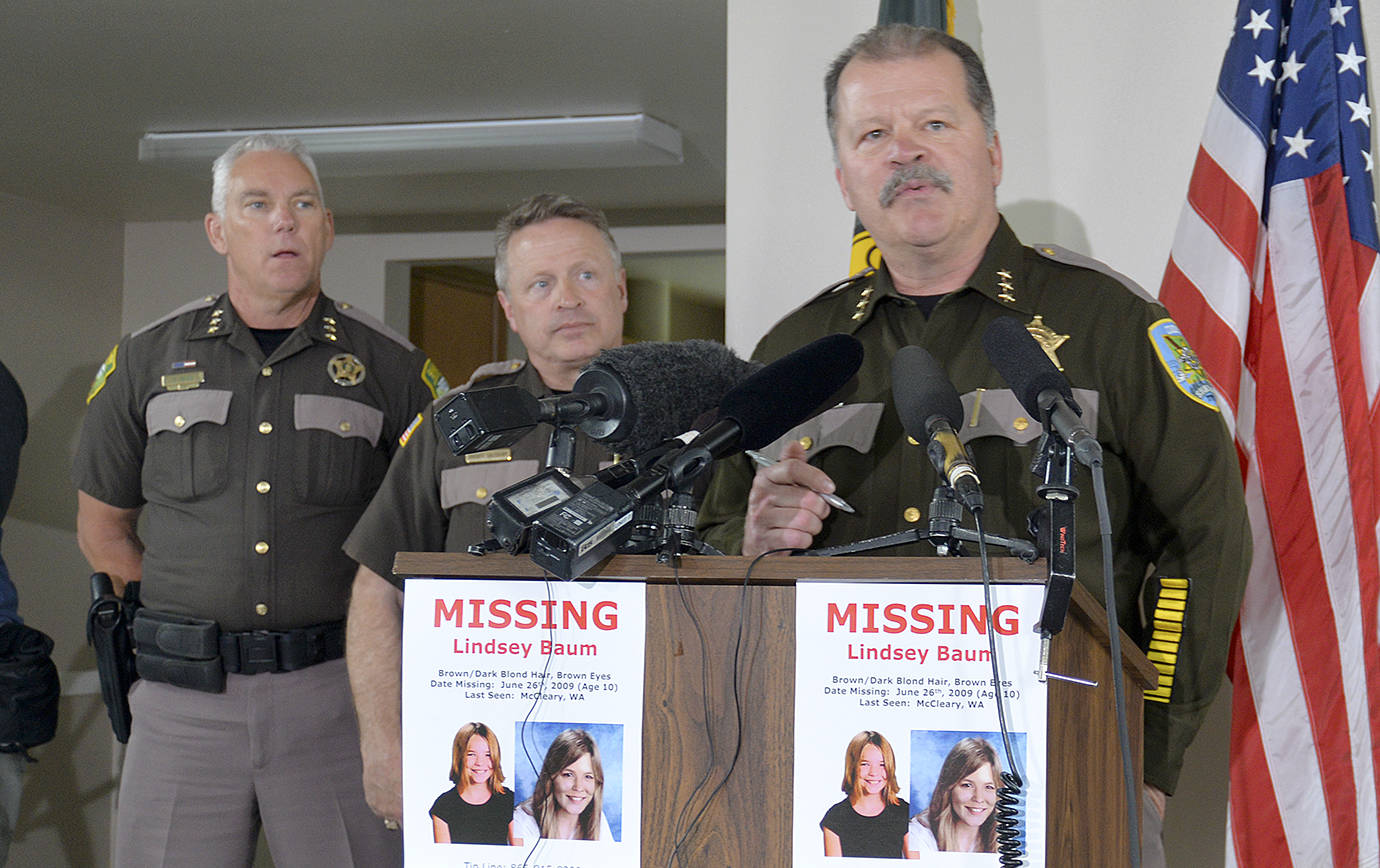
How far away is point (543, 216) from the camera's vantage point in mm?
2188

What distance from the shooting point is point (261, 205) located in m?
2.59

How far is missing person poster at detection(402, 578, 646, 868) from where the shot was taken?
1.02m

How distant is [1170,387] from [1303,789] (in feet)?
2.61

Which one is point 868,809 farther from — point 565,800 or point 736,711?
point 565,800

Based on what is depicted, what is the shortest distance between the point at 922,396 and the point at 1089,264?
70 centimetres

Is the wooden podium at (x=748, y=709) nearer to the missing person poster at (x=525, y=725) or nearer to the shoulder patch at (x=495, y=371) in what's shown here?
the missing person poster at (x=525, y=725)

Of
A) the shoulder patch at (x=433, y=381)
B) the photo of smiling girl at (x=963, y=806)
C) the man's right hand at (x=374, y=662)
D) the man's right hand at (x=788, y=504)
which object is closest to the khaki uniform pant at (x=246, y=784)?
the man's right hand at (x=374, y=662)

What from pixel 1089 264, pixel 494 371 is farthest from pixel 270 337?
pixel 1089 264

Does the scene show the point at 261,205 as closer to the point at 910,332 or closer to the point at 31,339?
the point at 910,332

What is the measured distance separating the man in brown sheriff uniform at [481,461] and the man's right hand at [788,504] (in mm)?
743

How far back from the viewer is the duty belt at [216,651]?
2387mm

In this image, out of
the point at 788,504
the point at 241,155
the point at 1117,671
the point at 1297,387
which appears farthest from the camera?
the point at 241,155

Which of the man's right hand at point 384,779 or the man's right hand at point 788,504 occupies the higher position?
the man's right hand at point 788,504

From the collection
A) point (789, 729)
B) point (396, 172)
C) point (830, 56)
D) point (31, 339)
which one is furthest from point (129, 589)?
point (31, 339)
